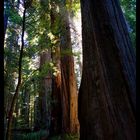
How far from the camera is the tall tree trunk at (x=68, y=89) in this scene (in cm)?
1144

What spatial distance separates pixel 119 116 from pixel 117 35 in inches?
47.2

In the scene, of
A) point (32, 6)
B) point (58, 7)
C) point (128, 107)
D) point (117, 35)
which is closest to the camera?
point (128, 107)

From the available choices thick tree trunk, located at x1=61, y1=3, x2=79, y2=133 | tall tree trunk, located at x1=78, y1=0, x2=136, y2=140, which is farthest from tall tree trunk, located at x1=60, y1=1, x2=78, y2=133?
tall tree trunk, located at x1=78, y1=0, x2=136, y2=140

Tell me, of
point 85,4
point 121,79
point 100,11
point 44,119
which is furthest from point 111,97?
point 44,119

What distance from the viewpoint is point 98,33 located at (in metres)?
4.02

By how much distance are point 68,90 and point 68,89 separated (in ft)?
0.15

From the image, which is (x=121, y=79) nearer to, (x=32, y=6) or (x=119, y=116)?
(x=119, y=116)

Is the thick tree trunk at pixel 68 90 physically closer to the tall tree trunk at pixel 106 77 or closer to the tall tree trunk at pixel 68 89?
the tall tree trunk at pixel 68 89

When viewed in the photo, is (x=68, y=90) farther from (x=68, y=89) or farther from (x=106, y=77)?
(x=106, y=77)

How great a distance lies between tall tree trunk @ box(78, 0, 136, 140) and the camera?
340 centimetres

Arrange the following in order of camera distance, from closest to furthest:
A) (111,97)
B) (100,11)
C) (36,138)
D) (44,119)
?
1. (111,97)
2. (100,11)
3. (36,138)
4. (44,119)

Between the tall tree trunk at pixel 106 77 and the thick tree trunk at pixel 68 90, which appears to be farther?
the thick tree trunk at pixel 68 90

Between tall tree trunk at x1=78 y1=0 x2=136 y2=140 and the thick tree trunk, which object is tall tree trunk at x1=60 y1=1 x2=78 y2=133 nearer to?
the thick tree trunk

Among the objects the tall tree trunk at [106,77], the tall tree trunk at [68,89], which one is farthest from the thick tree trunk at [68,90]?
the tall tree trunk at [106,77]
